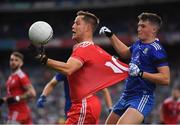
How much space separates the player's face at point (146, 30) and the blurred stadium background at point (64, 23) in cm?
1606

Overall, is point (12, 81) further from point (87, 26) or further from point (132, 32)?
point (132, 32)

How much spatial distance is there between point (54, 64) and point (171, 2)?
20.5 metres

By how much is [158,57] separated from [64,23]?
21380 mm

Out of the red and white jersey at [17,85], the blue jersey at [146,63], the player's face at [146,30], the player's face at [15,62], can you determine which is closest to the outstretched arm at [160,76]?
the blue jersey at [146,63]

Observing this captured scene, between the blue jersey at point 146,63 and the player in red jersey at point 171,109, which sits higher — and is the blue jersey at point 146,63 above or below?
above

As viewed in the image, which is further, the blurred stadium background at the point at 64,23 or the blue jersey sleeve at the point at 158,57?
the blurred stadium background at the point at 64,23

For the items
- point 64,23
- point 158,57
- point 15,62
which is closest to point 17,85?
point 15,62

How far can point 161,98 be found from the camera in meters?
21.8

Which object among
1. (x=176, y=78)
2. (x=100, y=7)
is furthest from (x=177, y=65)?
(x=100, y=7)

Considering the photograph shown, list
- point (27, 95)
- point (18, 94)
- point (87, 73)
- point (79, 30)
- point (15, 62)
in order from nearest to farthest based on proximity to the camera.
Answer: point (87, 73), point (79, 30), point (27, 95), point (18, 94), point (15, 62)

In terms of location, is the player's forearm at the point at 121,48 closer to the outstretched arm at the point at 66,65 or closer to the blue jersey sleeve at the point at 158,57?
the blue jersey sleeve at the point at 158,57

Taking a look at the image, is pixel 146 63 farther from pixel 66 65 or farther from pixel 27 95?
pixel 27 95

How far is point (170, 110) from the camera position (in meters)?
12.4

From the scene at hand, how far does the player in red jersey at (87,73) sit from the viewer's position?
19.9ft
